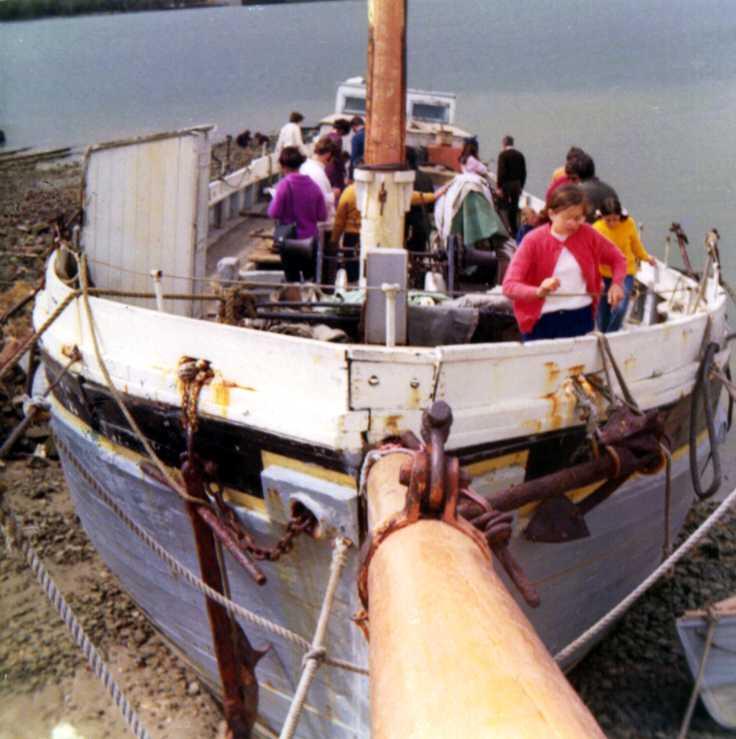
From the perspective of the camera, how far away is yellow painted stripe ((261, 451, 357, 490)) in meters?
4.09

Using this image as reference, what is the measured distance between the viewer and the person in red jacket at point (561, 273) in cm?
471

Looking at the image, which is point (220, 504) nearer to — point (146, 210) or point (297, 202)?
point (146, 210)

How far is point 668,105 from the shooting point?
38094 mm

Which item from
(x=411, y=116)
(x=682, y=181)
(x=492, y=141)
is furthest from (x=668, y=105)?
(x=411, y=116)

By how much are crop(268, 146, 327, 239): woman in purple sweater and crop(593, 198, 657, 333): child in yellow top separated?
233cm

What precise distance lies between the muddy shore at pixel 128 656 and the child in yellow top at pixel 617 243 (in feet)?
8.56

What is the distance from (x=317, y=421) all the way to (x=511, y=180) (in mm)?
8329

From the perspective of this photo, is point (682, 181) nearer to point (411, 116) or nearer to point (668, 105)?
point (411, 116)

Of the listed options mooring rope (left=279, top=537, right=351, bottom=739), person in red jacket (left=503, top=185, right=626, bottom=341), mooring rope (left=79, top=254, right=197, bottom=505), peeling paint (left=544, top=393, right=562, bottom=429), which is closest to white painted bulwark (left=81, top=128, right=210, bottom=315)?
mooring rope (left=79, top=254, right=197, bottom=505)

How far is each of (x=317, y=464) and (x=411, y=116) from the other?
14.6m

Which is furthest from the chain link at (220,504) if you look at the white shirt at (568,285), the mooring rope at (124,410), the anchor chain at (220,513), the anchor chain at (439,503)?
the white shirt at (568,285)

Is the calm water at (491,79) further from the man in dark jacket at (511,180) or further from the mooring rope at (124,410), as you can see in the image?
the mooring rope at (124,410)

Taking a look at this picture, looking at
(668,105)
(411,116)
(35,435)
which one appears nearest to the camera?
(35,435)

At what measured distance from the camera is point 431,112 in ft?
58.1
